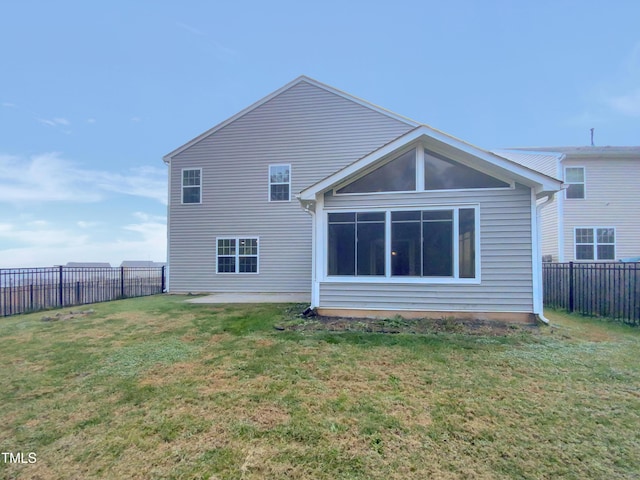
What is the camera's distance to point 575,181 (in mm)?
12906

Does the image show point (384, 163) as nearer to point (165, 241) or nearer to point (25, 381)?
point (25, 381)

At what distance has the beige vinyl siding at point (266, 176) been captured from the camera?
11875 millimetres

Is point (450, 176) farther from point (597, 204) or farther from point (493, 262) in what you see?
point (597, 204)

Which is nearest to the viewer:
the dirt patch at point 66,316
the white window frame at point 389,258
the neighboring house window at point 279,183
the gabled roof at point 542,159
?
the white window frame at point 389,258

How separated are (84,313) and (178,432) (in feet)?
24.8

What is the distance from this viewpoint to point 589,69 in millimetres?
15461

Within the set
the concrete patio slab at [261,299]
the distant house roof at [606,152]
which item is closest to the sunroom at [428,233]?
the concrete patio slab at [261,299]

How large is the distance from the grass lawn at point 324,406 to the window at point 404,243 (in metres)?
1.68

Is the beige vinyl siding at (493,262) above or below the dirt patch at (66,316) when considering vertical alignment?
above

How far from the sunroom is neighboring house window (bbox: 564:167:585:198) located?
28.7 feet

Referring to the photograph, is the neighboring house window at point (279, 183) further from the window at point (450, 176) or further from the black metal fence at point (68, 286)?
the window at point (450, 176)

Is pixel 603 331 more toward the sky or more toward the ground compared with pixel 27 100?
more toward the ground

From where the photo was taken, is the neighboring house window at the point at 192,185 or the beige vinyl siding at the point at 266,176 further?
the neighboring house window at the point at 192,185

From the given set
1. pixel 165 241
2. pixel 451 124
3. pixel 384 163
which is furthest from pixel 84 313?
pixel 451 124
